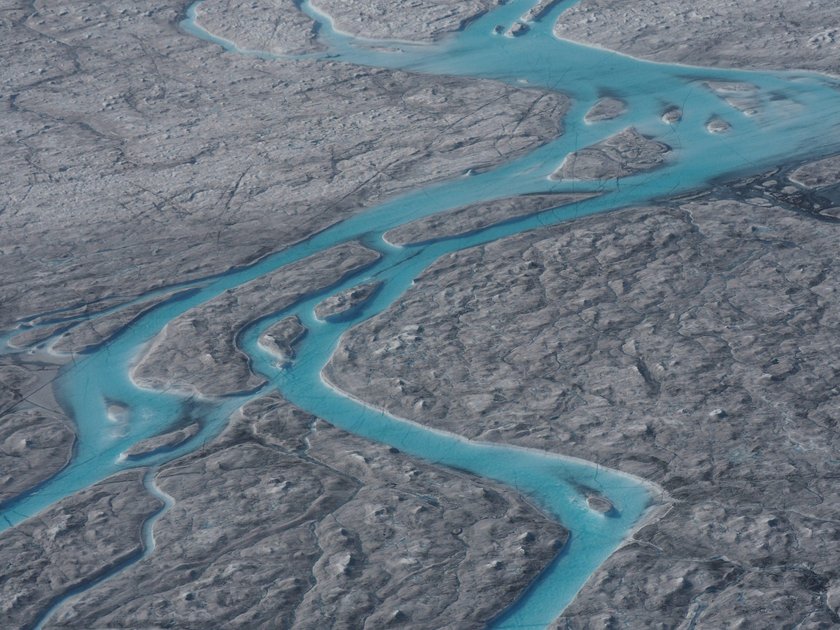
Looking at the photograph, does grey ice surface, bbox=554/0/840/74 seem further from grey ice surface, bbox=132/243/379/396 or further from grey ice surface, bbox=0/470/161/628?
grey ice surface, bbox=0/470/161/628

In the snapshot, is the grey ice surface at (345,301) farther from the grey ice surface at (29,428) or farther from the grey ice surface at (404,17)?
the grey ice surface at (404,17)

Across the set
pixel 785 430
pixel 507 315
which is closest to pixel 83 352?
pixel 507 315

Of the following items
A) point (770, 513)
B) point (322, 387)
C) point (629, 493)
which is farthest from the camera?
point (322, 387)

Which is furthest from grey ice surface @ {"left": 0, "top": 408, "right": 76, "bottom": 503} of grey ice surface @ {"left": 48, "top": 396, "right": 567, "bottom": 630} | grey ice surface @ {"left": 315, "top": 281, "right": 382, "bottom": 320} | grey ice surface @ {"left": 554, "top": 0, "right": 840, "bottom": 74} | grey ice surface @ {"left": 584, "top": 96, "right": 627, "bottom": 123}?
grey ice surface @ {"left": 554, "top": 0, "right": 840, "bottom": 74}

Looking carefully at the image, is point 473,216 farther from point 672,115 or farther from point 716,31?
point 716,31

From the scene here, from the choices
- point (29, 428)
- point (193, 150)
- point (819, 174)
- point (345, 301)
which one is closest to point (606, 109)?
point (819, 174)

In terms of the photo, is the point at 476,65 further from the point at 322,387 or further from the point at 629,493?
the point at 629,493
